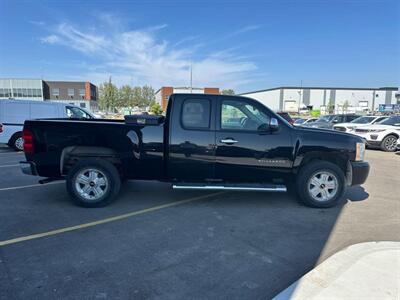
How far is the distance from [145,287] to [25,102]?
11555mm

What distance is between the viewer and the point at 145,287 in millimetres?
2918

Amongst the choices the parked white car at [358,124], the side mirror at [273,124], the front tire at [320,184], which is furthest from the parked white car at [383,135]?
the side mirror at [273,124]

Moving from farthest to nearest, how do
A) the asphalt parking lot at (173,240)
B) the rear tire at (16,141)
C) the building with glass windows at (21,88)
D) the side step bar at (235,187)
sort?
the building with glass windows at (21,88), the rear tire at (16,141), the side step bar at (235,187), the asphalt parking lot at (173,240)

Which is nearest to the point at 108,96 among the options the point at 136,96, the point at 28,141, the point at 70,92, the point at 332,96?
the point at 136,96

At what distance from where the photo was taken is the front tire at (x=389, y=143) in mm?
13961

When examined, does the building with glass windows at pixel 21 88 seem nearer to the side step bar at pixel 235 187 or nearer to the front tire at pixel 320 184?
the side step bar at pixel 235 187

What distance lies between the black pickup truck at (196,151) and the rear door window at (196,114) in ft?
0.06

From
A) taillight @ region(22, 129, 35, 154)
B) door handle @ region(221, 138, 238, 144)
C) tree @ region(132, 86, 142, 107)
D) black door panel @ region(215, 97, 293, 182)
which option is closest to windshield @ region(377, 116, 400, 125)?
black door panel @ region(215, 97, 293, 182)

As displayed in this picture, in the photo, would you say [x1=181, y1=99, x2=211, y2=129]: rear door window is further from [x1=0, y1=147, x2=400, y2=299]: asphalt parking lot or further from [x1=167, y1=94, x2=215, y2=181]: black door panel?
[x1=0, y1=147, x2=400, y2=299]: asphalt parking lot

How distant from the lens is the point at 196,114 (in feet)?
17.2

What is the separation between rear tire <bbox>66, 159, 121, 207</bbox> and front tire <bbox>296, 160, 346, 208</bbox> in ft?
10.6

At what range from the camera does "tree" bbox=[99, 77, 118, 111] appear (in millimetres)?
64688

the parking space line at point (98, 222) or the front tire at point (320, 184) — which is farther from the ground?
the front tire at point (320, 184)

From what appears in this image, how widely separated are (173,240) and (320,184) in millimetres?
2897
